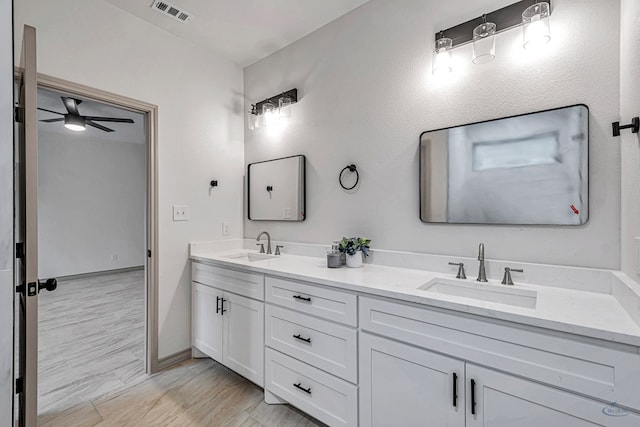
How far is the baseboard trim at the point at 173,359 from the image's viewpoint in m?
2.36

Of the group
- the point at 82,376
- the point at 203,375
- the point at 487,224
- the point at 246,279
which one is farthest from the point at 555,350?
the point at 82,376

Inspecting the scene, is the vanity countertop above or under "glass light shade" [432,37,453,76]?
under

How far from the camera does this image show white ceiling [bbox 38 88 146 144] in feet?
12.2

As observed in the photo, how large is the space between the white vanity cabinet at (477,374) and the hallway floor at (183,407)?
702 millimetres

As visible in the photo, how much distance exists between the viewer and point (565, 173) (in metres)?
1.41

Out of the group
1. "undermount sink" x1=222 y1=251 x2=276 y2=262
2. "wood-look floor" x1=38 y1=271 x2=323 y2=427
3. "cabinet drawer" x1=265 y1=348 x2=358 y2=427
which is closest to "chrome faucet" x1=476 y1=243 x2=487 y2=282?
"cabinet drawer" x1=265 y1=348 x2=358 y2=427

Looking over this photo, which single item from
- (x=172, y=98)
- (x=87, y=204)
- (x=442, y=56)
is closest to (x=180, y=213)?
(x=172, y=98)

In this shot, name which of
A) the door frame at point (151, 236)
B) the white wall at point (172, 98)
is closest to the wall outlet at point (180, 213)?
the white wall at point (172, 98)

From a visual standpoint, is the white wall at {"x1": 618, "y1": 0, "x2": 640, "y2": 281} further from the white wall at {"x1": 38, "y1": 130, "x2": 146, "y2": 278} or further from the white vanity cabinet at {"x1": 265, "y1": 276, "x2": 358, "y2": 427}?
the white wall at {"x1": 38, "y1": 130, "x2": 146, "y2": 278}

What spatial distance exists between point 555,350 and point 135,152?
690 cm

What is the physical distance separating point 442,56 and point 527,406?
1759 mm

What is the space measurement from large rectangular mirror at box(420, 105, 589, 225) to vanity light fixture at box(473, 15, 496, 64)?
0.36 meters

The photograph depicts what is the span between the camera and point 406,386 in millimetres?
1346

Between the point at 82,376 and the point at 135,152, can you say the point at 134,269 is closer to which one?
the point at 135,152
